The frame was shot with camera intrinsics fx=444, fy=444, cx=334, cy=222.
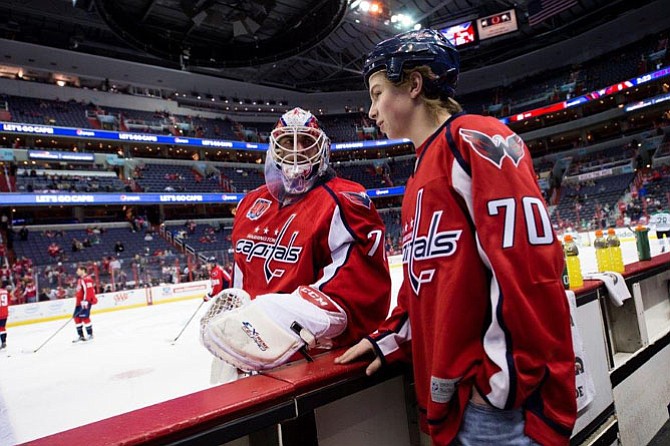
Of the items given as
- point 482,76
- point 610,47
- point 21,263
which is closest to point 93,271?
point 21,263

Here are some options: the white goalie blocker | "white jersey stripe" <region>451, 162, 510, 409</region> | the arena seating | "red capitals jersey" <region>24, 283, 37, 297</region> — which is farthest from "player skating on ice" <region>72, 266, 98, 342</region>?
the arena seating

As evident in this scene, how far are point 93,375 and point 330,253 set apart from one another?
4.54 meters

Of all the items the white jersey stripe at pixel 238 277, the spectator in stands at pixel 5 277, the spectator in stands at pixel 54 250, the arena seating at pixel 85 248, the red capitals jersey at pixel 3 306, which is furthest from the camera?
the spectator in stands at pixel 54 250

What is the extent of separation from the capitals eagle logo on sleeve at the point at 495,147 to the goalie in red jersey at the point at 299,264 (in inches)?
24.4

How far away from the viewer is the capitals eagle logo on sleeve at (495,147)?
895 mm

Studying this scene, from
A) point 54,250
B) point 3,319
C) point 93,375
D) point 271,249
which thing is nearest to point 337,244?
point 271,249

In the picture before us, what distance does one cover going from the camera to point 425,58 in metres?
1.15

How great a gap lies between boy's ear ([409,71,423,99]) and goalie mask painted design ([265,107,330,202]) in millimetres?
622

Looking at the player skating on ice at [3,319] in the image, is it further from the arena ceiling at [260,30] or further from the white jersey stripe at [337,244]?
the arena ceiling at [260,30]

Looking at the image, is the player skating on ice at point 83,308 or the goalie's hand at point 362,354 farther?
the player skating on ice at point 83,308

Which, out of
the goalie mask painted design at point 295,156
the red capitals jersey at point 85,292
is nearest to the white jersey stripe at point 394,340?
the goalie mask painted design at point 295,156

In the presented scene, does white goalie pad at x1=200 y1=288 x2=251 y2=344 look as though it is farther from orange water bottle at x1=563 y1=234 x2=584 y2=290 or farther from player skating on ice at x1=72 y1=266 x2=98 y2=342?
player skating on ice at x1=72 y1=266 x2=98 y2=342

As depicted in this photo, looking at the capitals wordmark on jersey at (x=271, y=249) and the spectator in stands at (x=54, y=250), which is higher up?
the spectator in stands at (x=54, y=250)

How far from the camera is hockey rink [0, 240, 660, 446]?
3523 mm
